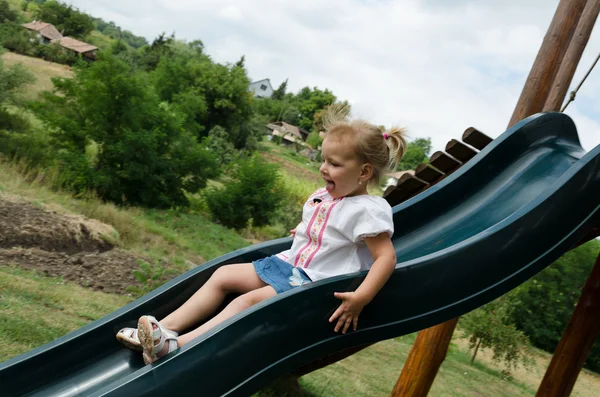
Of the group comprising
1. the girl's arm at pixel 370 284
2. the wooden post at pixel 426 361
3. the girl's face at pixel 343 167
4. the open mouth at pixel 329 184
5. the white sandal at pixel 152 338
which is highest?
the girl's face at pixel 343 167

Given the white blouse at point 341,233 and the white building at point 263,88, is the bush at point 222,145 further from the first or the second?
the white building at point 263,88

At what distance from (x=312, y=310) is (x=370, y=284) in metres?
0.25

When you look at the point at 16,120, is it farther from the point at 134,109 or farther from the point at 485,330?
the point at 485,330

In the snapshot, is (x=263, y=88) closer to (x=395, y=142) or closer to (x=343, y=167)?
(x=395, y=142)

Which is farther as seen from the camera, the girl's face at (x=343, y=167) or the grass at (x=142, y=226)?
the grass at (x=142, y=226)

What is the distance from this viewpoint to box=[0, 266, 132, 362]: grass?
3.75 meters

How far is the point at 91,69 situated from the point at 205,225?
16.8ft

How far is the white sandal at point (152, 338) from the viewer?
2.12 metres

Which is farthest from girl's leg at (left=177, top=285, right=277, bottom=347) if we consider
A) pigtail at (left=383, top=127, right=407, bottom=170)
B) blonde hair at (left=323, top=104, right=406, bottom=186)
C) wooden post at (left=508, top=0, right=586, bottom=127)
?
wooden post at (left=508, top=0, right=586, bottom=127)

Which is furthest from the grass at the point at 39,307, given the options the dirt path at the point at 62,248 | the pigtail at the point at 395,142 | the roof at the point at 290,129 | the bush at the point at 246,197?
the roof at the point at 290,129

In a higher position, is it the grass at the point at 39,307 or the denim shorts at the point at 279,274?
the denim shorts at the point at 279,274

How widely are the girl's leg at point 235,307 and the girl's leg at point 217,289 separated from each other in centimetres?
18

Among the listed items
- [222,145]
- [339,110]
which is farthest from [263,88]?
[339,110]

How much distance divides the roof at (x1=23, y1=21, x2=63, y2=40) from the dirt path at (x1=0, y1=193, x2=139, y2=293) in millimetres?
50856
